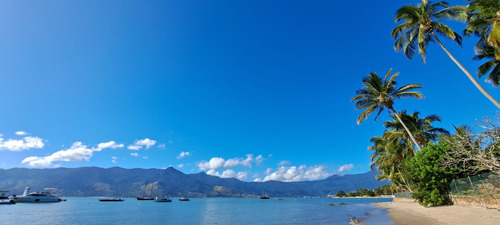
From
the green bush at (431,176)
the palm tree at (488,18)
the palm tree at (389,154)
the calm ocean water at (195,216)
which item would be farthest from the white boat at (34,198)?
the palm tree at (488,18)

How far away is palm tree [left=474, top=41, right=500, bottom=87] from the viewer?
1625 centimetres

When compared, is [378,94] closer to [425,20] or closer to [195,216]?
[425,20]

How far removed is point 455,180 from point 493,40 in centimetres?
1366

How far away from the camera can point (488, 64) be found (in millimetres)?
16656

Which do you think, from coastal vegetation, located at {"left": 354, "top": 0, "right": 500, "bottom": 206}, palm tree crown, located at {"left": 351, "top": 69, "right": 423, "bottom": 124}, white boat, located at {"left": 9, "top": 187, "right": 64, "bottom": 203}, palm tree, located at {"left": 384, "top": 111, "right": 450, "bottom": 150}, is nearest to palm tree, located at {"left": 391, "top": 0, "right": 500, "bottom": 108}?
coastal vegetation, located at {"left": 354, "top": 0, "right": 500, "bottom": 206}

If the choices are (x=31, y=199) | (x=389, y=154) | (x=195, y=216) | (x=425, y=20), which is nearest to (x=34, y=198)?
(x=31, y=199)

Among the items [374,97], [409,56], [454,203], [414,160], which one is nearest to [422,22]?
[409,56]

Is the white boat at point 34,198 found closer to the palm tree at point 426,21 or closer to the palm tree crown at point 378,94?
the palm tree crown at point 378,94

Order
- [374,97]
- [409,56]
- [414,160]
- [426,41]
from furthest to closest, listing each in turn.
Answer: [374,97] < [414,160] < [409,56] < [426,41]

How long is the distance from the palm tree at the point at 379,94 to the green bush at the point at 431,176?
142 inches

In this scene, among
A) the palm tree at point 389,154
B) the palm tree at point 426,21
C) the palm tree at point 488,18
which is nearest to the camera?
the palm tree at point 488,18

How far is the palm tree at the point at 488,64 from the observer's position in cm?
1625

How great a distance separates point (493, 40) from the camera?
9.02 meters

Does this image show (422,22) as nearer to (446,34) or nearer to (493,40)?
(446,34)
